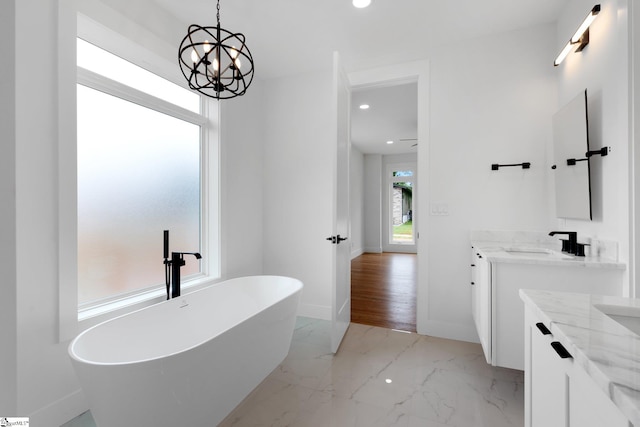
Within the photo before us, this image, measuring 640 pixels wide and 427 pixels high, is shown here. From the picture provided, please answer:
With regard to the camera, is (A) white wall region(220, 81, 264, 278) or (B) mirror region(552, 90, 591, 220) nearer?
(B) mirror region(552, 90, 591, 220)

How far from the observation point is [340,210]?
251cm

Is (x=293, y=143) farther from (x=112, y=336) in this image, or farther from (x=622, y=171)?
(x=622, y=171)

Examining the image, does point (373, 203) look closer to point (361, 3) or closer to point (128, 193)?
point (361, 3)

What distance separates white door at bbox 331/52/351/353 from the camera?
2322 millimetres

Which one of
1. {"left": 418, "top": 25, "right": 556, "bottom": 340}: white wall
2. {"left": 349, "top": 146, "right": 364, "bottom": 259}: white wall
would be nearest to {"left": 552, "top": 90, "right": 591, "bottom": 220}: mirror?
{"left": 418, "top": 25, "right": 556, "bottom": 340}: white wall

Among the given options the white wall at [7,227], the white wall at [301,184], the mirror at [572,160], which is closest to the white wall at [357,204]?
the white wall at [301,184]

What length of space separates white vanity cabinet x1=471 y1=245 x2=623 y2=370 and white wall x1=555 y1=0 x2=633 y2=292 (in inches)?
5.2

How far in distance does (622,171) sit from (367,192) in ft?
21.5

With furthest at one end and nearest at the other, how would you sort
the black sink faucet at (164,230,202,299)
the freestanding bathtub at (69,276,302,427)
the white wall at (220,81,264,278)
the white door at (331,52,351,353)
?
the white wall at (220,81,264,278) < the white door at (331,52,351,353) < the black sink faucet at (164,230,202,299) < the freestanding bathtub at (69,276,302,427)

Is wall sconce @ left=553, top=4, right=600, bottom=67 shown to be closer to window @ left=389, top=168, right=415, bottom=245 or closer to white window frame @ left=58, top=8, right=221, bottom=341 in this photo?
white window frame @ left=58, top=8, right=221, bottom=341

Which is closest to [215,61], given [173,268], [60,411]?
[173,268]

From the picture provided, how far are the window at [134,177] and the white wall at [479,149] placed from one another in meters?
2.15

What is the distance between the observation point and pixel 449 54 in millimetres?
2627

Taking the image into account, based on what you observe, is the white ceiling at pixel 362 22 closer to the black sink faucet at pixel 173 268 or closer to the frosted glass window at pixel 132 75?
the frosted glass window at pixel 132 75
